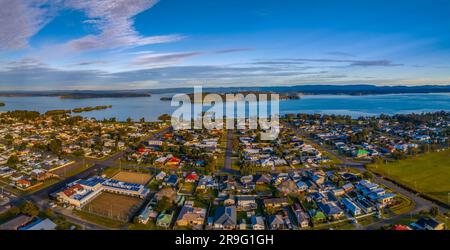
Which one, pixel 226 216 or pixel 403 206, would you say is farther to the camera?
pixel 403 206

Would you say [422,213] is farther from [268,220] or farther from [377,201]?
[268,220]

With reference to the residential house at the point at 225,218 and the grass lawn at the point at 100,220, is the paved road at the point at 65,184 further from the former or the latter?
the residential house at the point at 225,218

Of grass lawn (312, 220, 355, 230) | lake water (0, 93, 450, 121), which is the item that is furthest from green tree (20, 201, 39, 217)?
lake water (0, 93, 450, 121)

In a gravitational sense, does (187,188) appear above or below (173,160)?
below

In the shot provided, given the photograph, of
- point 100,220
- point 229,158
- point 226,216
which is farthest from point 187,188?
point 229,158

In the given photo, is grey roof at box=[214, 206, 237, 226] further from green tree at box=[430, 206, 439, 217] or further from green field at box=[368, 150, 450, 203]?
green field at box=[368, 150, 450, 203]

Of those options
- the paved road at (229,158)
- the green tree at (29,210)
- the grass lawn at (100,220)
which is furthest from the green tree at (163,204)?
the paved road at (229,158)

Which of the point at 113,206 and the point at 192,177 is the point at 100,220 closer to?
the point at 113,206
